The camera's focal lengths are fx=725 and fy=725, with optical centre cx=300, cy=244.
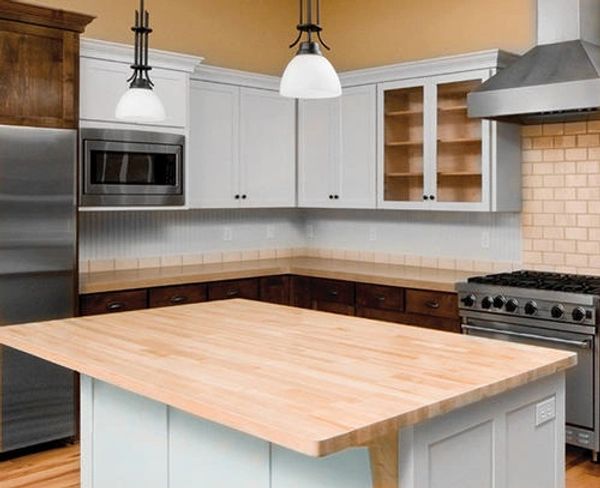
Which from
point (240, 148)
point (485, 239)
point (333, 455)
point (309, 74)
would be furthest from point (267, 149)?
point (333, 455)

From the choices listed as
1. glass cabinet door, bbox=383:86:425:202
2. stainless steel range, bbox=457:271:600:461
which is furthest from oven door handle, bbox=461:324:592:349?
glass cabinet door, bbox=383:86:425:202

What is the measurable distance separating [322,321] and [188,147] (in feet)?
7.78

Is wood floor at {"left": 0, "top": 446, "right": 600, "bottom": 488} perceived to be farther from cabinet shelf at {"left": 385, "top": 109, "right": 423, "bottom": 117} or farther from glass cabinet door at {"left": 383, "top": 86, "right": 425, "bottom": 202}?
cabinet shelf at {"left": 385, "top": 109, "right": 423, "bottom": 117}

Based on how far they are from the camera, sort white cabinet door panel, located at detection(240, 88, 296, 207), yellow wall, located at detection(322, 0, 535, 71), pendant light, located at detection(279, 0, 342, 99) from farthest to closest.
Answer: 1. white cabinet door panel, located at detection(240, 88, 296, 207)
2. yellow wall, located at detection(322, 0, 535, 71)
3. pendant light, located at detection(279, 0, 342, 99)

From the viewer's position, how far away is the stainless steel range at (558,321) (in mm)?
3869

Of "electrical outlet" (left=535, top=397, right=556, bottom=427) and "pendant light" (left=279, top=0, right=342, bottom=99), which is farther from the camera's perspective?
"pendant light" (left=279, top=0, right=342, bottom=99)

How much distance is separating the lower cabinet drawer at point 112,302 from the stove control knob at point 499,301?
2.12 meters

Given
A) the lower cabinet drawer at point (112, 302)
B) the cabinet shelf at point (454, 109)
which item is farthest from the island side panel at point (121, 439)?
the cabinet shelf at point (454, 109)

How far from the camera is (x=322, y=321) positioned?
2965 mm

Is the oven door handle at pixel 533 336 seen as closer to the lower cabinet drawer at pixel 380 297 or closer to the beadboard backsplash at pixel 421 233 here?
the lower cabinet drawer at pixel 380 297

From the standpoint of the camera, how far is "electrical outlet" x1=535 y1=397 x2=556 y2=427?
89.5 inches

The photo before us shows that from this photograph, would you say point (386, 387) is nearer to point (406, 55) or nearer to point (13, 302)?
point (13, 302)

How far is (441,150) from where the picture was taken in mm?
4918

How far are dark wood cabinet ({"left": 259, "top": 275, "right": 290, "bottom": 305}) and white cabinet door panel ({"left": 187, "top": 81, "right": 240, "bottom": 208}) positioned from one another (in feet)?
2.12
